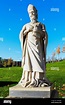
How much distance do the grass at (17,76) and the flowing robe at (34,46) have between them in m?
2.87

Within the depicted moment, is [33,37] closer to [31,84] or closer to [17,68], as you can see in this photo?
[31,84]

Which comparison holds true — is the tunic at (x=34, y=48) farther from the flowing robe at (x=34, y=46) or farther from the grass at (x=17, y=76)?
the grass at (x=17, y=76)

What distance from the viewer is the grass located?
29.0 feet

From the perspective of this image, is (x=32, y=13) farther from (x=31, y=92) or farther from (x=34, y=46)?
(x=31, y=92)

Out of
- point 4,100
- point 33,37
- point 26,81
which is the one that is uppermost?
point 33,37

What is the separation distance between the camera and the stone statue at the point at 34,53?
5211 millimetres

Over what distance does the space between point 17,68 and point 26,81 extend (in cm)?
677

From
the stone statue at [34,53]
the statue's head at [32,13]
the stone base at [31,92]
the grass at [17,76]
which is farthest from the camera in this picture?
the grass at [17,76]

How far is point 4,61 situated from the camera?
37.4 ft

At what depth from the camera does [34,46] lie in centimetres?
523

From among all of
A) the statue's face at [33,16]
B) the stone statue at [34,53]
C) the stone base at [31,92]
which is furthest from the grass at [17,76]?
the statue's face at [33,16]

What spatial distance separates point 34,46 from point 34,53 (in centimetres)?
12

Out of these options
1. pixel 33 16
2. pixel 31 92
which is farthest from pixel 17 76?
pixel 31 92

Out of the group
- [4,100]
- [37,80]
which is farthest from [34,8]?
[4,100]
